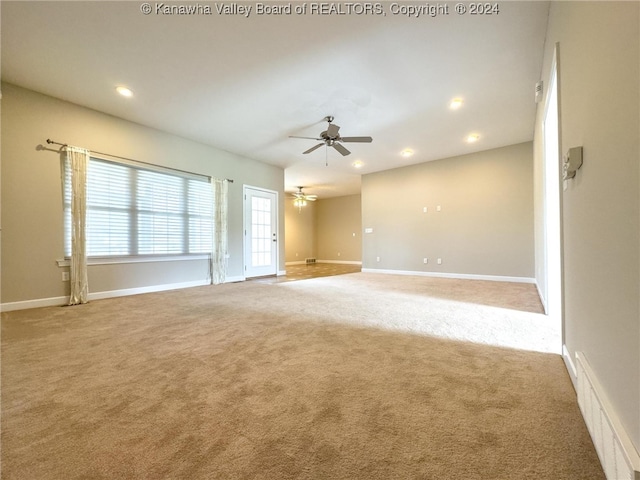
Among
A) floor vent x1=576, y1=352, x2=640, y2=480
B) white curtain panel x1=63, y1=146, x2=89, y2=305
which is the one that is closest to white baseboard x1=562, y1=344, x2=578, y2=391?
floor vent x1=576, y1=352, x2=640, y2=480

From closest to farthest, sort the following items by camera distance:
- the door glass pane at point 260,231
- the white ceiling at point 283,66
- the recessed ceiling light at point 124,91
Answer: the white ceiling at point 283,66, the recessed ceiling light at point 124,91, the door glass pane at point 260,231

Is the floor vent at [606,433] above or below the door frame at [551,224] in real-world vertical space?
below

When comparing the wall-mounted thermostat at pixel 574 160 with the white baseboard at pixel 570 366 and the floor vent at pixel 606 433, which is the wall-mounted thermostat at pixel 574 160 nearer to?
the floor vent at pixel 606 433

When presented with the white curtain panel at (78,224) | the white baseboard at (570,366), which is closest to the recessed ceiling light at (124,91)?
the white curtain panel at (78,224)

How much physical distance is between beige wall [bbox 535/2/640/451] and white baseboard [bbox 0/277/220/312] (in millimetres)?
5181

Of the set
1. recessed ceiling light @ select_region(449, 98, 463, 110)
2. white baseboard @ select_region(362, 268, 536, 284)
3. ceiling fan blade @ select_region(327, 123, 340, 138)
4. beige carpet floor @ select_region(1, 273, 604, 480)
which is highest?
recessed ceiling light @ select_region(449, 98, 463, 110)

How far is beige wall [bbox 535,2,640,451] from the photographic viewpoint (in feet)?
2.63

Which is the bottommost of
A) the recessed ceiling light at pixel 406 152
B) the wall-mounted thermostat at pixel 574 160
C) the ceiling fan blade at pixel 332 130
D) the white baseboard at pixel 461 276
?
the white baseboard at pixel 461 276

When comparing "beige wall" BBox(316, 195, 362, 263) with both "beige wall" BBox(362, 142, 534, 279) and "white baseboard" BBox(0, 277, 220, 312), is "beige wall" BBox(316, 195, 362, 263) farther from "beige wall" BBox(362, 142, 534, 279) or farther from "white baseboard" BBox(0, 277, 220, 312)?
"white baseboard" BBox(0, 277, 220, 312)

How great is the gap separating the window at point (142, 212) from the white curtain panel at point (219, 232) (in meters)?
0.14

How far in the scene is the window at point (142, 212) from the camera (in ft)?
13.6

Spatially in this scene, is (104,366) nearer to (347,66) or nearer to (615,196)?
(615,196)

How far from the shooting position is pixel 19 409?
1.34m

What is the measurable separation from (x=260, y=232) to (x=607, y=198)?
621 cm
